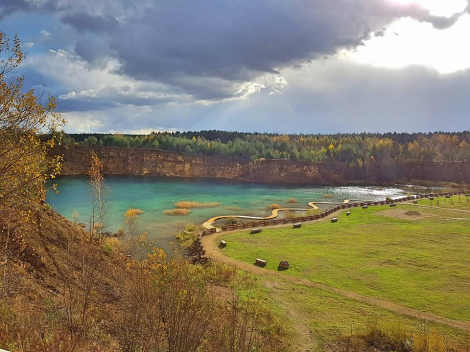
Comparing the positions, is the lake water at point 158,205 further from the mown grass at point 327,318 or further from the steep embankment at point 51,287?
the mown grass at point 327,318

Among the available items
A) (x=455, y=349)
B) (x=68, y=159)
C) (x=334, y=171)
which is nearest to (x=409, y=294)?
(x=455, y=349)

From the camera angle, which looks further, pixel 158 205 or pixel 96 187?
pixel 158 205

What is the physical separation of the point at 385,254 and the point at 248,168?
92.7m

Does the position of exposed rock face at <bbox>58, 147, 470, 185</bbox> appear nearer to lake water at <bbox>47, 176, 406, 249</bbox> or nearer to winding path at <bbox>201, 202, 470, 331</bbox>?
lake water at <bbox>47, 176, 406, 249</bbox>

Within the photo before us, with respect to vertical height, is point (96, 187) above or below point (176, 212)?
above

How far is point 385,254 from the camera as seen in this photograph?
2500cm

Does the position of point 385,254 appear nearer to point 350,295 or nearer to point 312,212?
point 350,295

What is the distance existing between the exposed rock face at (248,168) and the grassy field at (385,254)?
2779 inches

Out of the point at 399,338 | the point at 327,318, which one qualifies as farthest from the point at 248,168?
the point at 399,338

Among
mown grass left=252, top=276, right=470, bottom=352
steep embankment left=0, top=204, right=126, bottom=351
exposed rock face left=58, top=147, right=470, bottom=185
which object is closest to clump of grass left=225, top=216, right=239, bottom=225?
steep embankment left=0, top=204, right=126, bottom=351

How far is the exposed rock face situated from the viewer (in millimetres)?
107500

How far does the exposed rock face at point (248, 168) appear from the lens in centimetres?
10750

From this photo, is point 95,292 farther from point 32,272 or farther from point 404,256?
point 404,256

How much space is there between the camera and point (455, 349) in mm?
12445
